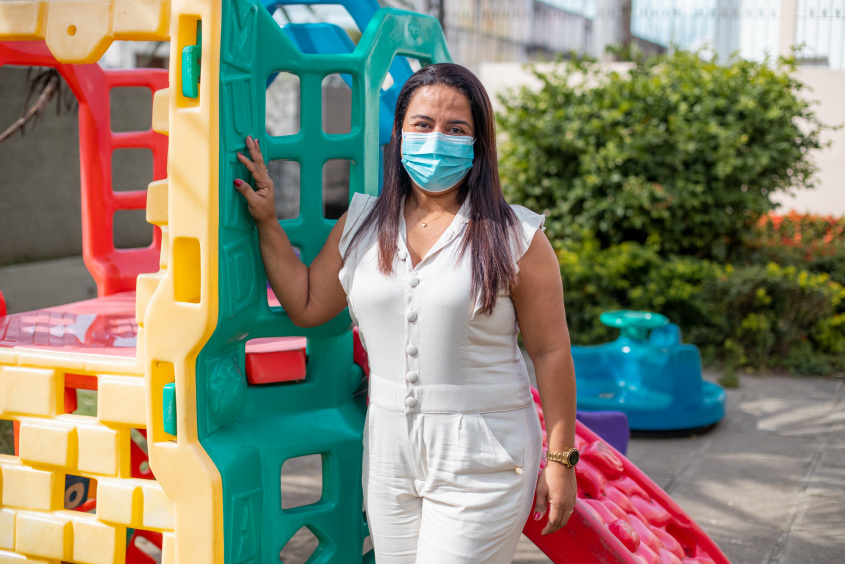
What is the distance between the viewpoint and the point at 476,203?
195cm

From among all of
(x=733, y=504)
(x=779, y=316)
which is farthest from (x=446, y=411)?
(x=779, y=316)

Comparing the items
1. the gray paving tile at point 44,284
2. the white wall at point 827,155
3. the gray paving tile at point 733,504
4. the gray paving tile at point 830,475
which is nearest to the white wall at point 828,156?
the white wall at point 827,155

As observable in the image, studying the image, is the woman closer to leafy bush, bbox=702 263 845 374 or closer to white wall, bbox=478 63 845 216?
leafy bush, bbox=702 263 845 374

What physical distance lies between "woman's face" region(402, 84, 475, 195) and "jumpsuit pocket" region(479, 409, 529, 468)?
65 cm

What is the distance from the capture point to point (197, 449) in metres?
1.96

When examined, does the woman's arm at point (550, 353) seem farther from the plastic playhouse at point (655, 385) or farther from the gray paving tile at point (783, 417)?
the gray paving tile at point (783, 417)

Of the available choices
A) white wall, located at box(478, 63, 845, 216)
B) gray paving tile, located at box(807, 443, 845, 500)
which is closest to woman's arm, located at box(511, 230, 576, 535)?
gray paving tile, located at box(807, 443, 845, 500)

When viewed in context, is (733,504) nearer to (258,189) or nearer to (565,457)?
(565,457)

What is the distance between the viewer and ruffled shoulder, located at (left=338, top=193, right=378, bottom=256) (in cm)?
206

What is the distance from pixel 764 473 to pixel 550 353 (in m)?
2.84

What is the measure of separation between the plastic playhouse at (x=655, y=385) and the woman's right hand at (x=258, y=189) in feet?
10.1

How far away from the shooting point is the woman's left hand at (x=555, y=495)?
1.93 meters

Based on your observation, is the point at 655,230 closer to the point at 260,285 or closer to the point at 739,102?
the point at 739,102

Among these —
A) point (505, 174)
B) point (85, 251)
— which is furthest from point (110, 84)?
point (505, 174)
